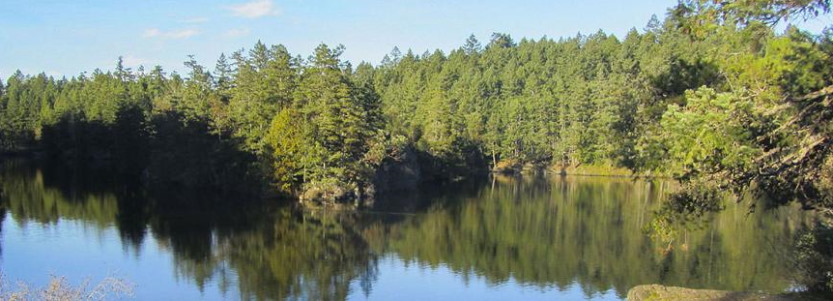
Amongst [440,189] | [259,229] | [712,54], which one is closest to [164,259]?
[259,229]

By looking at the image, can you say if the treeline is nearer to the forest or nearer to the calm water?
the forest

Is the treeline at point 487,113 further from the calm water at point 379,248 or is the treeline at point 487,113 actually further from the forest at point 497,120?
the calm water at point 379,248

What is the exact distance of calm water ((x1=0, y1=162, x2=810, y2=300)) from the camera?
80.5ft

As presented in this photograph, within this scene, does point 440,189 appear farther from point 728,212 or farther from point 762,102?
point 762,102

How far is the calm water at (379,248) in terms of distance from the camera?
24.5m

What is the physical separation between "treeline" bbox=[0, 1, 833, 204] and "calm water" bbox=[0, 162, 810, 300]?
5.40 meters

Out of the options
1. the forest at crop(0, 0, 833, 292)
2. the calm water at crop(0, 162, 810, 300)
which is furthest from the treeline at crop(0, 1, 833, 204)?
the calm water at crop(0, 162, 810, 300)

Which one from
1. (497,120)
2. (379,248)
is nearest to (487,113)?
(497,120)

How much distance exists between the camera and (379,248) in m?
31.9

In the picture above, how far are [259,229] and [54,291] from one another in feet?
88.8

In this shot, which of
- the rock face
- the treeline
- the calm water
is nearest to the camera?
the treeline

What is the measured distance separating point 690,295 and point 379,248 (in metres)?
17.7

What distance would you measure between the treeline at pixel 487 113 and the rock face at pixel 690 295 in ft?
12.3

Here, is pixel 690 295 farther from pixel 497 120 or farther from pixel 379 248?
pixel 497 120
